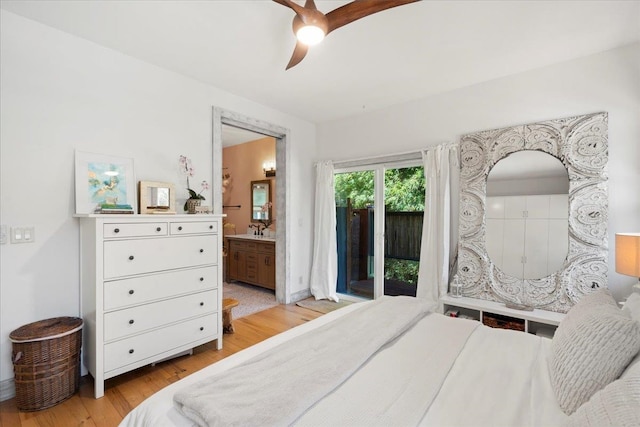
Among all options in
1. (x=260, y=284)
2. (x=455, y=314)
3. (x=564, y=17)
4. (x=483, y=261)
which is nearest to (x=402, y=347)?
(x=455, y=314)

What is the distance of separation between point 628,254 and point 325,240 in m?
3.09

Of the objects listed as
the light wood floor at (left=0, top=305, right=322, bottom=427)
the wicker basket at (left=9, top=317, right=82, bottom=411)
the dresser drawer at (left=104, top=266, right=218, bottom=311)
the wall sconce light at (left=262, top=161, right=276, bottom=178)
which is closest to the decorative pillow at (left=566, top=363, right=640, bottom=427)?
the light wood floor at (left=0, top=305, right=322, bottom=427)

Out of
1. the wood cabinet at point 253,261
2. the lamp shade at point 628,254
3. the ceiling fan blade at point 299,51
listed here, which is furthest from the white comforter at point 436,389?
the wood cabinet at point 253,261

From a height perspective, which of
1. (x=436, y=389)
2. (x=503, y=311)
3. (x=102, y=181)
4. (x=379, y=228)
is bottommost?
(x=503, y=311)

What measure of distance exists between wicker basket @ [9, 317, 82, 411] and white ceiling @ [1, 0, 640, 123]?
218 centimetres

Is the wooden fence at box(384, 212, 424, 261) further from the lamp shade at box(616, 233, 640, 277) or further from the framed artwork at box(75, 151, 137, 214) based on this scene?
the framed artwork at box(75, 151, 137, 214)

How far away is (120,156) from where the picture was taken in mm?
2453

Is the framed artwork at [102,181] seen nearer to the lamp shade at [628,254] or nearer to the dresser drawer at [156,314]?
the dresser drawer at [156,314]

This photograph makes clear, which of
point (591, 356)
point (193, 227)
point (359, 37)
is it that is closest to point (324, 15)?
point (359, 37)

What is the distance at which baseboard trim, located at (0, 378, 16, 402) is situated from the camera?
1913 mm

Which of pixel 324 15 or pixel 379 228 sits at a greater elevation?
pixel 324 15

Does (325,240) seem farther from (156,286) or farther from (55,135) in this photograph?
(55,135)

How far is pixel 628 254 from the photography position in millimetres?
1811

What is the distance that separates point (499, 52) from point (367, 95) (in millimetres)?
1350
